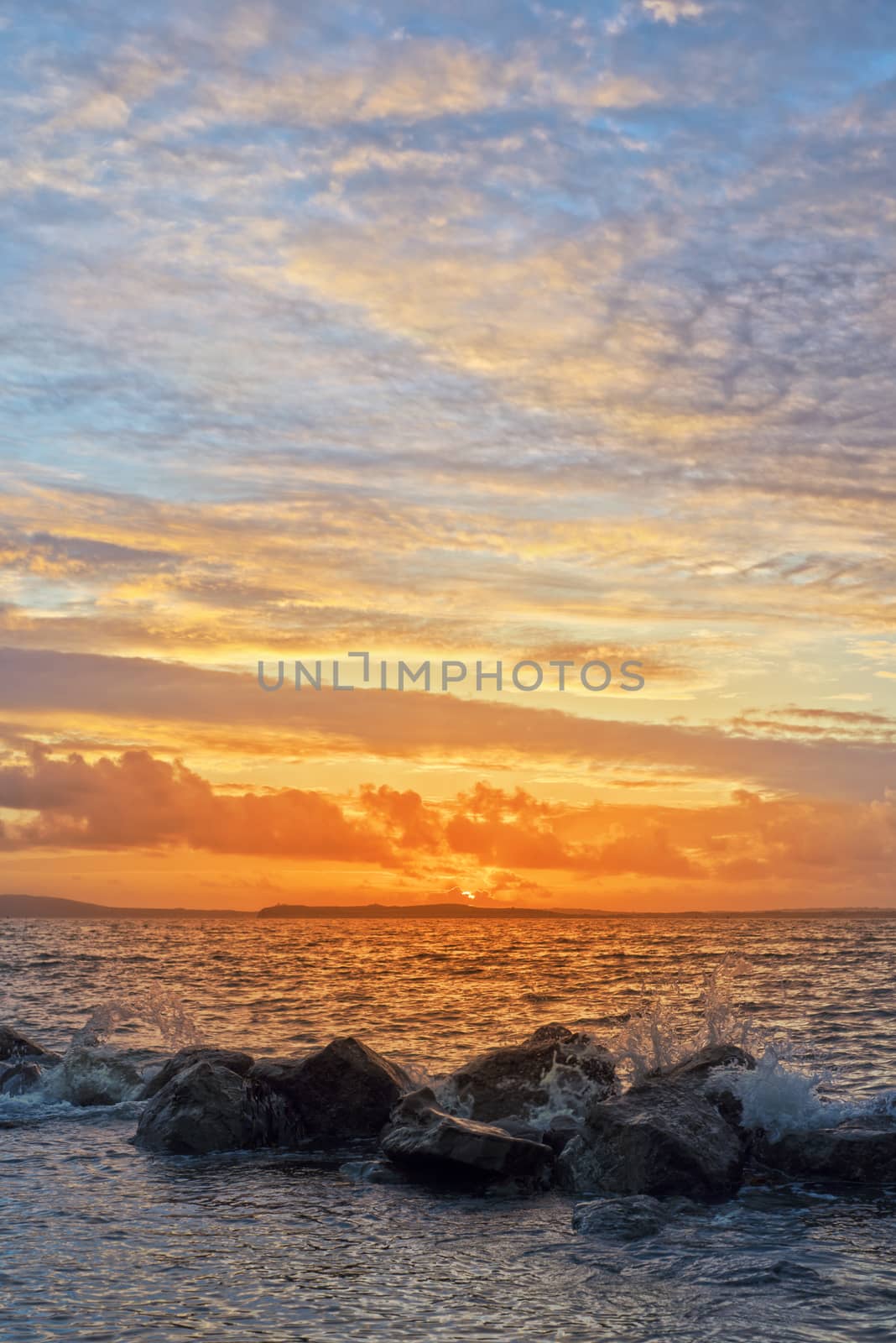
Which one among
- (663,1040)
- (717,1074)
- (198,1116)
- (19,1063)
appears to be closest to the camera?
(198,1116)

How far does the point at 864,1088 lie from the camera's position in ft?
69.0

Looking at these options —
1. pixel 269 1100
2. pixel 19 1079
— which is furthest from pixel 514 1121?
pixel 19 1079

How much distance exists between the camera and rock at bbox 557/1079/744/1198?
13.9 m

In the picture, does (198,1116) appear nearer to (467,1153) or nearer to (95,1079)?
(467,1153)

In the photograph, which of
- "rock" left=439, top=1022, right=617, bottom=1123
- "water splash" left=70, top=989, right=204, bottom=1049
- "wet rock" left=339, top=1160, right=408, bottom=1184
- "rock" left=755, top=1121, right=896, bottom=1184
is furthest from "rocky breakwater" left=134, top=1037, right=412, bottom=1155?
"rock" left=755, top=1121, right=896, bottom=1184

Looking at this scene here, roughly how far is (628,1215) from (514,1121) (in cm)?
552

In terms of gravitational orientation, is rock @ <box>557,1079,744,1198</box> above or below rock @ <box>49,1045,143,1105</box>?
above

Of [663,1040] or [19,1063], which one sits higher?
[663,1040]

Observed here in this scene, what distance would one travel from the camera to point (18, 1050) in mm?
23969

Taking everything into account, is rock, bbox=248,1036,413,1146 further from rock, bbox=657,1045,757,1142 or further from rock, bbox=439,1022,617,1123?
rock, bbox=657,1045,757,1142

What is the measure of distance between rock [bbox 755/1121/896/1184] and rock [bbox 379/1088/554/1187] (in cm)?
316

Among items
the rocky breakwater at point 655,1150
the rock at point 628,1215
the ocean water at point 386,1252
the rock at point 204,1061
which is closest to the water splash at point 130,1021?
the ocean water at point 386,1252

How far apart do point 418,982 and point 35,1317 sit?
42.5m

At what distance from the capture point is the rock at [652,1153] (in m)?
13.9
